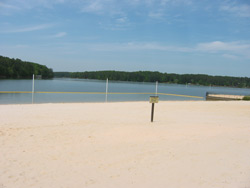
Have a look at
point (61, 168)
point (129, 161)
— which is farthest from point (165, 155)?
point (61, 168)

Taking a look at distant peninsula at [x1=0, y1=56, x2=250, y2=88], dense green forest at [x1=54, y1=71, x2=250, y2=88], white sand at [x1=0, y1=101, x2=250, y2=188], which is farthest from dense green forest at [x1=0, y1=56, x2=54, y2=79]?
white sand at [x1=0, y1=101, x2=250, y2=188]

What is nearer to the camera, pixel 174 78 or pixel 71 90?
pixel 71 90

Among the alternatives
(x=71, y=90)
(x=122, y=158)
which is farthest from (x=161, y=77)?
(x=122, y=158)

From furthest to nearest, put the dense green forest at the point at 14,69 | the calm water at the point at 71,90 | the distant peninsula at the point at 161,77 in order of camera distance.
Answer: the distant peninsula at the point at 161,77 < the dense green forest at the point at 14,69 < the calm water at the point at 71,90

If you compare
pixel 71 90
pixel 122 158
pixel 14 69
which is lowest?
pixel 71 90

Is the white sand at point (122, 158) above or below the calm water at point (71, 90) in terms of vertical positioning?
above

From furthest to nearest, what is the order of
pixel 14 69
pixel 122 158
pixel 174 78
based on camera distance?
pixel 174 78, pixel 14 69, pixel 122 158

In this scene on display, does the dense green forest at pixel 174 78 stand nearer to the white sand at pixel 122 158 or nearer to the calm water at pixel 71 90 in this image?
the calm water at pixel 71 90

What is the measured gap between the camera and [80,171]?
3.37m

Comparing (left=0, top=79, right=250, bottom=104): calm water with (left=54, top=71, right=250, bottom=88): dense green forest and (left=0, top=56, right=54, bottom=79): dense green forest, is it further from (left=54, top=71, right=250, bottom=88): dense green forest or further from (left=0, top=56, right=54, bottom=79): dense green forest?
(left=54, top=71, right=250, bottom=88): dense green forest

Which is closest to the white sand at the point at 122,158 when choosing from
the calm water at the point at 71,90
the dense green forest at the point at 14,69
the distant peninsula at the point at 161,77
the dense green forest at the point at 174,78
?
the calm water at the point at 71,90

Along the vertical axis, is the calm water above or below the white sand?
below

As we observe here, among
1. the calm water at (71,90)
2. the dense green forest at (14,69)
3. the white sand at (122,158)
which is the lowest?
the calm water at (71,90)

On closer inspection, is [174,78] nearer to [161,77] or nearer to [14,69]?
[161,77]
